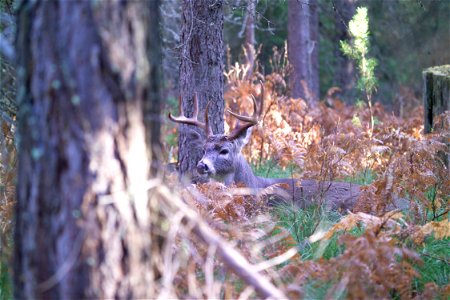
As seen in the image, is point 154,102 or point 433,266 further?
point 433,266

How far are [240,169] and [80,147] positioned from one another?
5733 mm

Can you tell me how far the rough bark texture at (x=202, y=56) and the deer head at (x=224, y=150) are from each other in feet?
0.65

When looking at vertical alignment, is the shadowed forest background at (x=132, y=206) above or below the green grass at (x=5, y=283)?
above

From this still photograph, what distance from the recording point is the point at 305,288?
12.7ft

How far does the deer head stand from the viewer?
25.8 feet

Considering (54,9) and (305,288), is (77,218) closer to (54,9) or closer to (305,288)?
(54,9)

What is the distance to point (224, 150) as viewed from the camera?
821cm

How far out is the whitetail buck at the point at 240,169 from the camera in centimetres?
756

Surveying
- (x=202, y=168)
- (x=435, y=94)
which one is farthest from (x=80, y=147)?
(x=435, y=94)

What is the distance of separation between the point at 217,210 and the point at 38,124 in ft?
8.65

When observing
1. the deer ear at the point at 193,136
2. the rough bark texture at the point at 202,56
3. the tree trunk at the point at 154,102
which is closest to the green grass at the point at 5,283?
the tree trunk at the point at 154,102

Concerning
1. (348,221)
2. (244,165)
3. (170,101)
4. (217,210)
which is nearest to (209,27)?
(244,165)

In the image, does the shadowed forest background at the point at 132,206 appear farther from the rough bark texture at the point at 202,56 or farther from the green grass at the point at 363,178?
the rough bark texture at the point at 202,56

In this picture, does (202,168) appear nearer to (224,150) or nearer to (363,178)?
(224,150)
